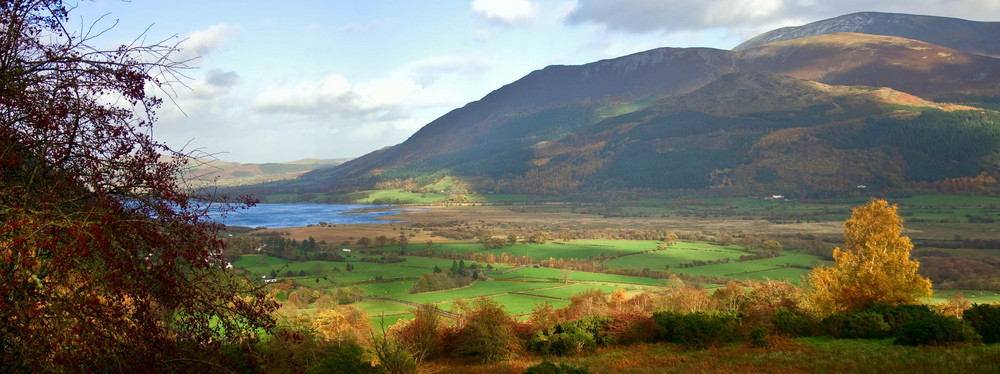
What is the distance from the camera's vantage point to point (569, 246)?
10112 centimetres

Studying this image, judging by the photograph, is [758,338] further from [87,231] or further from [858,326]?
[87,231]

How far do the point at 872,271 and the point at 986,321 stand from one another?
29.7ft

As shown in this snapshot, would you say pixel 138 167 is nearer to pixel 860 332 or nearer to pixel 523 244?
pixel 860 332

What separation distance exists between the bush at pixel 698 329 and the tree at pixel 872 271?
7327 millimetres

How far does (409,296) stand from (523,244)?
1858 inches

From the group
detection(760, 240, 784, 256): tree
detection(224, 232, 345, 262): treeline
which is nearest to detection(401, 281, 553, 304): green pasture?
detection(224, 232, 345, 262): treeline

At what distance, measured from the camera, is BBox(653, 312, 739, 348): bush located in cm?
2162

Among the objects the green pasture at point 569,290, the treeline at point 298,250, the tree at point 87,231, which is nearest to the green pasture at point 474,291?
the green pasture at point 569,290

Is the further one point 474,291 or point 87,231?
point 474,291

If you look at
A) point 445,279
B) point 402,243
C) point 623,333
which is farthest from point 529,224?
point 623,333


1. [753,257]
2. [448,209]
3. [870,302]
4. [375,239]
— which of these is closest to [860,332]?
[870,302]

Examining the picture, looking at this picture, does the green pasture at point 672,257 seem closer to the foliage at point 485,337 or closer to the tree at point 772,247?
the tree at point 772,247

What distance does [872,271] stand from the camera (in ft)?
87.1

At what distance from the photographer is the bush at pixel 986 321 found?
56.9 ft
